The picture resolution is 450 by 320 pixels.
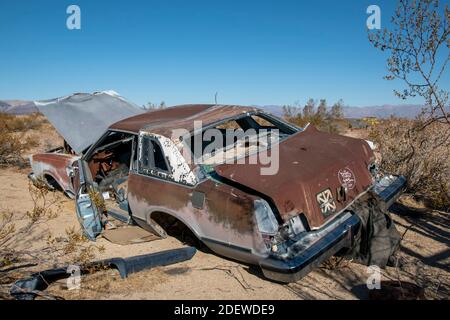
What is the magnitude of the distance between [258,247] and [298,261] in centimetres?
36

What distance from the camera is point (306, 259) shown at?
3.00m

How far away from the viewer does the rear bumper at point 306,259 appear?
2947 millimetres

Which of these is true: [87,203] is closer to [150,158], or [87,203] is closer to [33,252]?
[33,252]

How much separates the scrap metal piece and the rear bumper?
3.80ft

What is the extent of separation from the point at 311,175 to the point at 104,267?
2205 millimetres

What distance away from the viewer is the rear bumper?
2.95m

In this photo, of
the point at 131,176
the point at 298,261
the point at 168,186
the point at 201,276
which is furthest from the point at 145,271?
the point at 298,261

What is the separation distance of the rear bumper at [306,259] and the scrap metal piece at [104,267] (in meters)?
1.16

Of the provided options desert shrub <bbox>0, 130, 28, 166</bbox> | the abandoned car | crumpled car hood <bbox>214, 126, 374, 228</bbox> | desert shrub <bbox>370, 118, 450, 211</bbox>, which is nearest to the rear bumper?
the abandoned car

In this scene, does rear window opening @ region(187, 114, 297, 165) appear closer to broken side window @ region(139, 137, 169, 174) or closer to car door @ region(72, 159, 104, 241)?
broken side window @ region(139, 137, 169, 174)

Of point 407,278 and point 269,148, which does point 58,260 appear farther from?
point 407,278

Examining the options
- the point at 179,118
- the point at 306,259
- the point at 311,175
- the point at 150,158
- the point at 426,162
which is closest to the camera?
the point at 306,259

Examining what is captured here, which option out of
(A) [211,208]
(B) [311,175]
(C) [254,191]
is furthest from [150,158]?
(B) [311,175]
